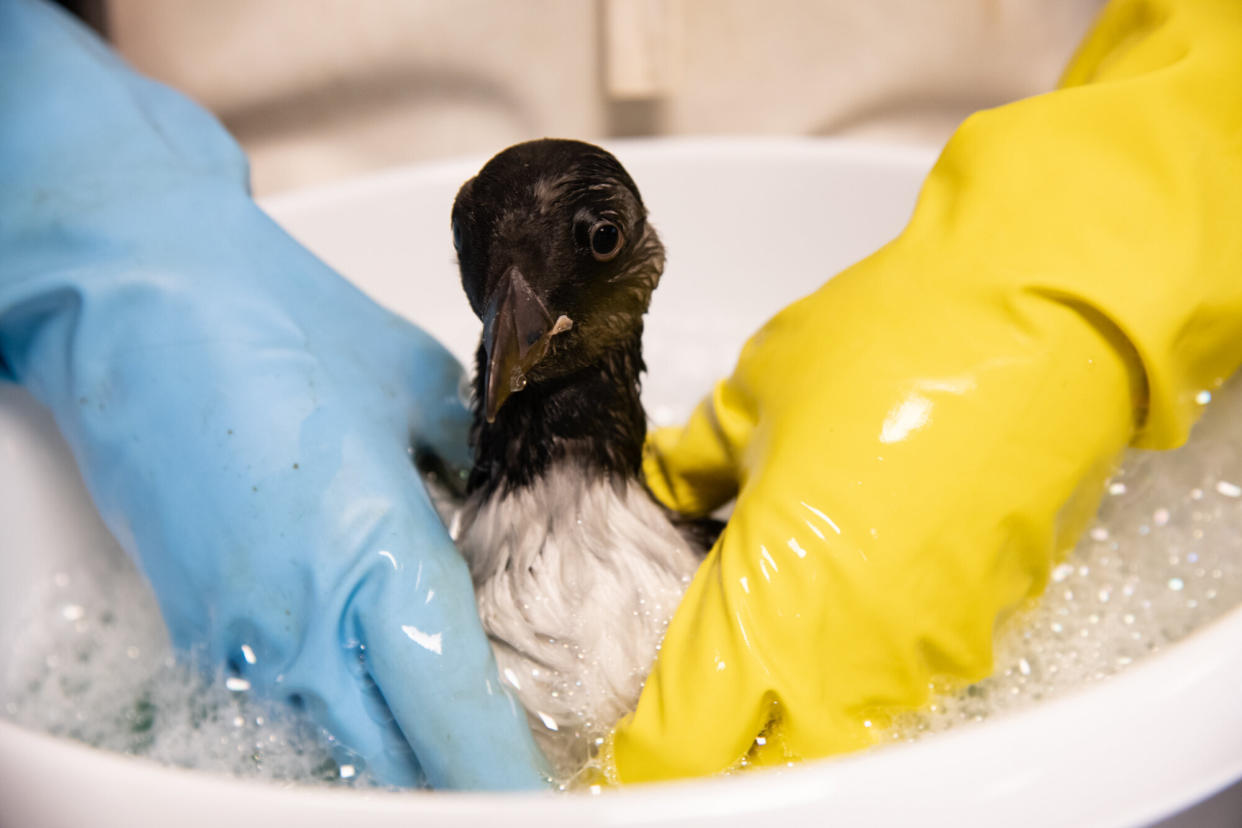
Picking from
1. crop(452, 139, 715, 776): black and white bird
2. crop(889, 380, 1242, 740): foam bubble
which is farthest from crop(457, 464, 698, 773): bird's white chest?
crop(889, 380, 1242, 740): foam bubble

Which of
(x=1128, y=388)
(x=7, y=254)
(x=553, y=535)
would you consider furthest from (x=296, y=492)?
(x=1128, y=388)

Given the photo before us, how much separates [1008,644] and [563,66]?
2.08ft

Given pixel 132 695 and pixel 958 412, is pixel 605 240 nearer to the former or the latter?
pixel 958 412

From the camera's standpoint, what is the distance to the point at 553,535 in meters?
0.44

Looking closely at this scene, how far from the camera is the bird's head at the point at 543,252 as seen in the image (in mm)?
358

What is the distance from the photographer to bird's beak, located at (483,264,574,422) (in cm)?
35

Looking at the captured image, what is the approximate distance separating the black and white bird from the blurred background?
1.62 feet

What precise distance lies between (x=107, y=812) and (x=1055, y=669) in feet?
1.25

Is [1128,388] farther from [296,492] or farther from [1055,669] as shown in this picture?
[296,492]

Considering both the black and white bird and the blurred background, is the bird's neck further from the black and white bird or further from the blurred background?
the blurred background

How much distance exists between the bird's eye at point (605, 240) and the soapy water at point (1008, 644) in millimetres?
214

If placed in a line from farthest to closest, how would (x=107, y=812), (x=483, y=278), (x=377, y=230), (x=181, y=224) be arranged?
(x=377, y=230) < (x=181, y=224) < (x=483, y=278) < (x=107, y=812)

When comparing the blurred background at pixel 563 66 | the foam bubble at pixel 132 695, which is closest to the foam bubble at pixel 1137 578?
the foam bubble at pixel 132 695

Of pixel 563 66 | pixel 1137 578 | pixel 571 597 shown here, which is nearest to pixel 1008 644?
pixel 1137 578
